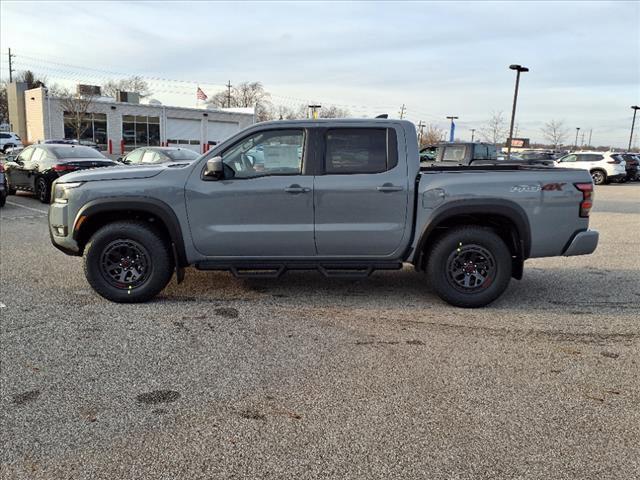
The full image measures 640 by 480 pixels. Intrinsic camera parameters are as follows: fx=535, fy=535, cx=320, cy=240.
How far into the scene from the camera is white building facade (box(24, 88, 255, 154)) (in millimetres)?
43844

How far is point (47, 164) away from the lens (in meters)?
13.7

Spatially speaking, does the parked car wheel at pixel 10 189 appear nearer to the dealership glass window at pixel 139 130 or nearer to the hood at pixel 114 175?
the hood at pixel 114 175

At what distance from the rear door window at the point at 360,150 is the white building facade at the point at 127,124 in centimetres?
3953

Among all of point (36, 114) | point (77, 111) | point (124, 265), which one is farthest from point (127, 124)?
point (124, 265)

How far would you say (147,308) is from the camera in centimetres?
540

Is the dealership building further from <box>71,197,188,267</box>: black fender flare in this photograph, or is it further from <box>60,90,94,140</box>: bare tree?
<box>71,197,188,267</box>: black fender flare

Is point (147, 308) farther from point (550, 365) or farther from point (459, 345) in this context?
point (550, 365)

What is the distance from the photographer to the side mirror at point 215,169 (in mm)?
5211

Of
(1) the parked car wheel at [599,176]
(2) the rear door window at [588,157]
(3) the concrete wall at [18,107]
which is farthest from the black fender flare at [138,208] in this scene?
(3) the concrete wall at [18,107]

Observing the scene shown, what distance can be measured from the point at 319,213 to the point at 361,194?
0.46 m

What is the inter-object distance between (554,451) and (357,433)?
3.59ft

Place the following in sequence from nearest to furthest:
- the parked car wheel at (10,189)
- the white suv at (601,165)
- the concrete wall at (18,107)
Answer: the parked car wheel at (10,189)
the white suv at (601,165)
the concrete wall at (18,107)

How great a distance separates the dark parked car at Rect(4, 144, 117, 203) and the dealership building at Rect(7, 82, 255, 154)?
30.0 metres

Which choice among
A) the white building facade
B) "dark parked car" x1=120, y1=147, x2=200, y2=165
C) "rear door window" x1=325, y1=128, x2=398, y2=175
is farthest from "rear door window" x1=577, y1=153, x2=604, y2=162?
"rear door window" x1=325, y1=128, x2=398, y2=175
